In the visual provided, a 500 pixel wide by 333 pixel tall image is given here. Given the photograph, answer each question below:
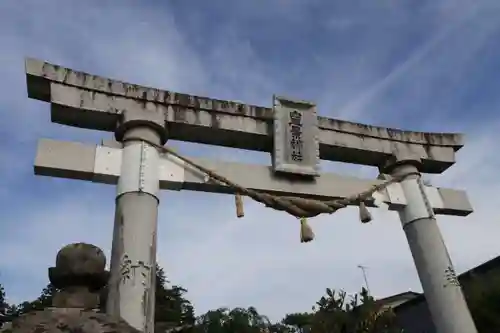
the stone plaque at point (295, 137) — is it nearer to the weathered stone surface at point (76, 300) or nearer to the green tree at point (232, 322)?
the weathered stone surface at point (76, 300)

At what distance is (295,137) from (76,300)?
478cm

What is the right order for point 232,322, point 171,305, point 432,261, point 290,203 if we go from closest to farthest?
point 290,203
point 432,261
point 232,322
point 171,305

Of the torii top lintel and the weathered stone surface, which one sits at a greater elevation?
the torii top lintel

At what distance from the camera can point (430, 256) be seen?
630cm

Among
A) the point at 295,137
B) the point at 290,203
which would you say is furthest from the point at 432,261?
the point at 295,137

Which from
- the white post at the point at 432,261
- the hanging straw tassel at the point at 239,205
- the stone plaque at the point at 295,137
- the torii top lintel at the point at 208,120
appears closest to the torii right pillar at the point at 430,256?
the white post at the point at 432,261

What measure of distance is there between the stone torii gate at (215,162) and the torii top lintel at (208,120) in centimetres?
1

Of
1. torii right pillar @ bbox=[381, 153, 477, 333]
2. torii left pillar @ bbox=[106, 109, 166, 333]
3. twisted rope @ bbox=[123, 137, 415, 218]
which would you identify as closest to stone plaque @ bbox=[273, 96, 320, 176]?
twisted rope @ bbox=[123, 137, 415, 218]

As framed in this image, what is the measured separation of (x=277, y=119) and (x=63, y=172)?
2677 millimetres

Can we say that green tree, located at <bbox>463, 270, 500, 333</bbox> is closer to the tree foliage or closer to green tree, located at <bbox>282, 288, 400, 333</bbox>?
the tree foliage

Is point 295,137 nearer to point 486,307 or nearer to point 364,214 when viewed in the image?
point 364,214

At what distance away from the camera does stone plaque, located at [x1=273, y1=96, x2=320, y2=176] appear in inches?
253

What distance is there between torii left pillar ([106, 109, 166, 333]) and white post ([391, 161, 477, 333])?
323cm

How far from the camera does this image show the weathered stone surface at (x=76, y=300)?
1.89m
